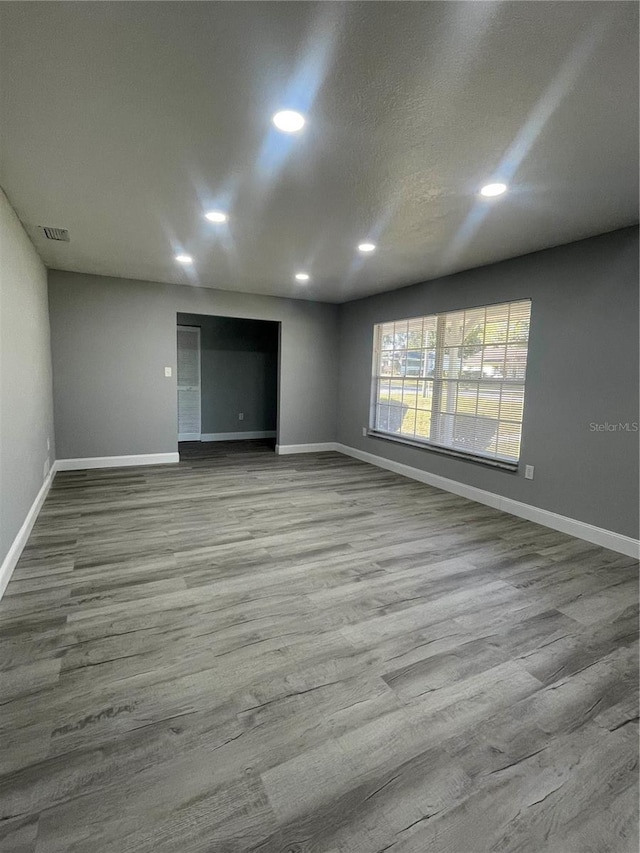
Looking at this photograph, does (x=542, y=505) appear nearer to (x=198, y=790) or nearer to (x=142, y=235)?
(x=198, y=790)

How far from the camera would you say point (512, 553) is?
3.11 m

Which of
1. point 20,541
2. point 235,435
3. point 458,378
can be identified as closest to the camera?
point 20,541

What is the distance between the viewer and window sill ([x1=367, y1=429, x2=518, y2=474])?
4.07 m

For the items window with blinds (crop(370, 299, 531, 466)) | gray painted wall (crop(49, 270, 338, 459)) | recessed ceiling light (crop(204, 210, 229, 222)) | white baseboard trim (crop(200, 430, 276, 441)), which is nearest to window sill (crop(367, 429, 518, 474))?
window with blinds (crop(370, 299, 531, 466))

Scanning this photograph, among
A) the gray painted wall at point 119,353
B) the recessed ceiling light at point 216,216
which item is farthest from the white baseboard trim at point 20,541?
the recessed ceiling light at point 216,216

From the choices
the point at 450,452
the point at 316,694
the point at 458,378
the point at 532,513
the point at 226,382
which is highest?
the point at 458,378

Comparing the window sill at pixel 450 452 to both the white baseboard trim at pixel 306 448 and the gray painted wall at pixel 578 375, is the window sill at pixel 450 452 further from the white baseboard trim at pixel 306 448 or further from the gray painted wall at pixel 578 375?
the white baseboard trim at pixel 306 448

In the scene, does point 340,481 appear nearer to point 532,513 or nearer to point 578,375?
point 532,513

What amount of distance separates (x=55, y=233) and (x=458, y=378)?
403 cm

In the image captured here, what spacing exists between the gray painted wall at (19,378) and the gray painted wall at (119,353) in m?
0.80

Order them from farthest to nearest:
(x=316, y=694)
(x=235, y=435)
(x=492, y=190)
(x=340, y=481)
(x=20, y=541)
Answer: (x=235, y=435) < (x=340, y=481) < (x=20, y=541) < (x=492, y=190) < (x=316, y=694)

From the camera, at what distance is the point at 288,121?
1.88 metres

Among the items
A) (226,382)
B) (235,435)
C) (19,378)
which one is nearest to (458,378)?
(19,378)

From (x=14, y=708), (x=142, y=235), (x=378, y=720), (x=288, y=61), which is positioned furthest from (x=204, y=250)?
(x=378, y=720)
